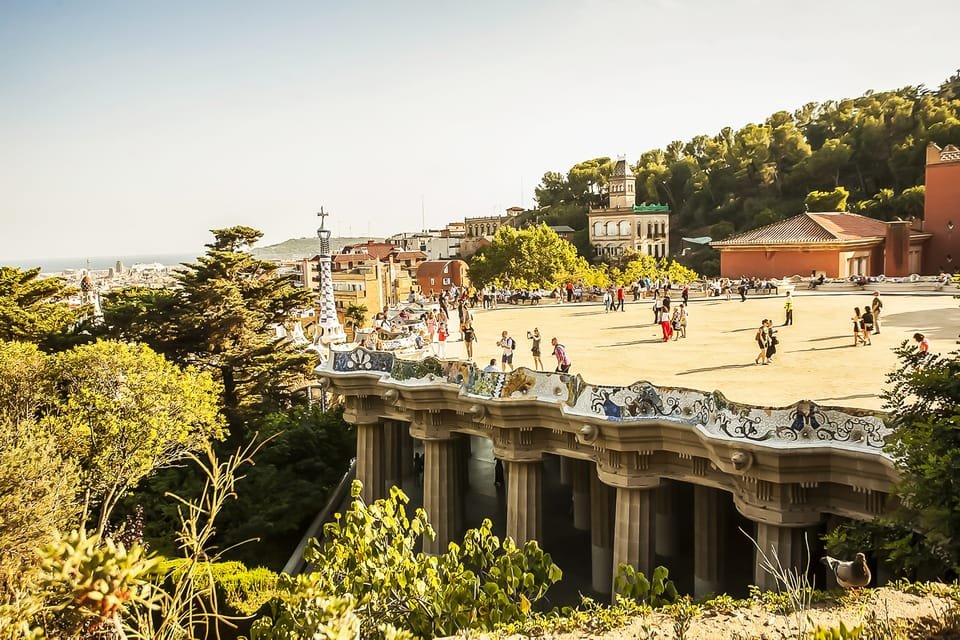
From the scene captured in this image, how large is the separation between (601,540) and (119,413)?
532 inches

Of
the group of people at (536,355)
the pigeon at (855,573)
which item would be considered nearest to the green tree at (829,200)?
the group of people at (536,355)

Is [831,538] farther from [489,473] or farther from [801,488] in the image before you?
[489,473]

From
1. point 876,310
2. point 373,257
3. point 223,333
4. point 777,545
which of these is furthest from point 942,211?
point 373,257

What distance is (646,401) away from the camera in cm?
1504

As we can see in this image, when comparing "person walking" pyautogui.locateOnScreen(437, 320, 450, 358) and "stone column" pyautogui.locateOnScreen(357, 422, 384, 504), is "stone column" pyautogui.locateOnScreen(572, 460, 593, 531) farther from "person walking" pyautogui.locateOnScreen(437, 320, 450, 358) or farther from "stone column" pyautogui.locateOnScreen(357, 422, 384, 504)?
"stone column" pyautogui.locateOnScreen(357, 422, 384, 504)

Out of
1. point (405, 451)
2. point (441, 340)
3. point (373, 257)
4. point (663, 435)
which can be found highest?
point (373, 257)

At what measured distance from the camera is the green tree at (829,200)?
72.1 m

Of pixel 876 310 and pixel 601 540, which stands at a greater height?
pixel 876 310

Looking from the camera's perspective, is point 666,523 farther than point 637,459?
Yes

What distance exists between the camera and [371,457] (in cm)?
2269

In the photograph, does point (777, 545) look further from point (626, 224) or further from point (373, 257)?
point (373, 257)

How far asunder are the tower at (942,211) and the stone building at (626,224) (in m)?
49.0

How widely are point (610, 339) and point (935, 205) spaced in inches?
1371

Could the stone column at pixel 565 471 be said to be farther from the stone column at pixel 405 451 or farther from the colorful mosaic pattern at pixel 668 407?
the colorful mosaic pattern at pixel 668 407
